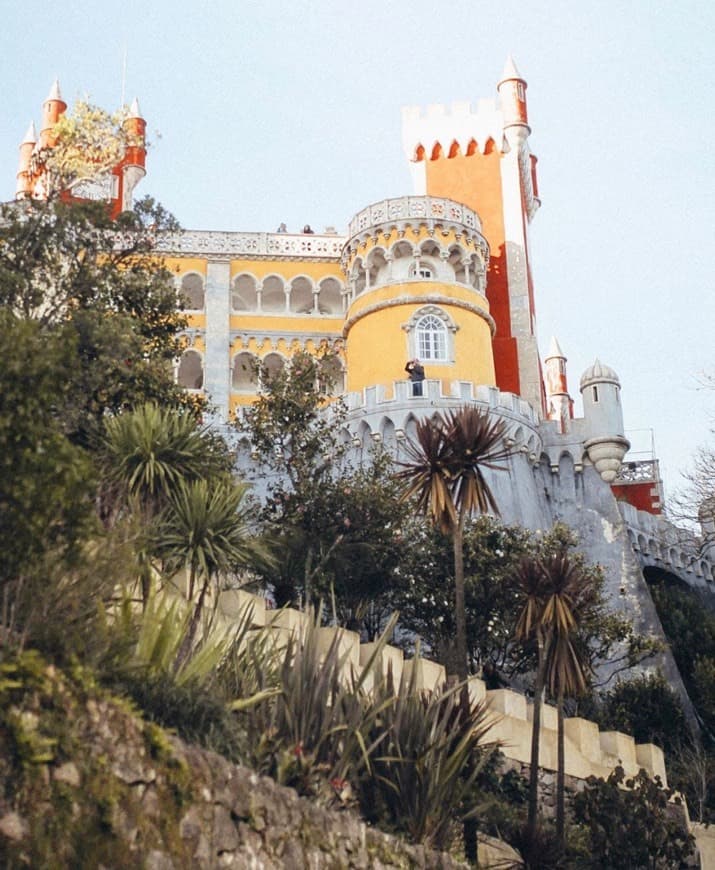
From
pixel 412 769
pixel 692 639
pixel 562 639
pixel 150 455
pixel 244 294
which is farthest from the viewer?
pixel 244 294

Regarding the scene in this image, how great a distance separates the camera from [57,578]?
34.9 ft

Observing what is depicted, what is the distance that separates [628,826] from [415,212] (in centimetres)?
2703

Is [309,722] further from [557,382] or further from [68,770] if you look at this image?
[557,382]

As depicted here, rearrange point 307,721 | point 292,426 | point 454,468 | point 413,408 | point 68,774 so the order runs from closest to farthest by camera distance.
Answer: point 68,774, point 307,721, point 454,468, point 292,426, point 413,408

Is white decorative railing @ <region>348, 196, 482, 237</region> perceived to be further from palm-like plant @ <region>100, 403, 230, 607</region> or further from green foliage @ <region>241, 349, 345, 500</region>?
palm-like plant @ <region>100, 403, 230, 607</region>

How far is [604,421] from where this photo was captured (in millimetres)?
41312

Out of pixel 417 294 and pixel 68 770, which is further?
pixel 417 294

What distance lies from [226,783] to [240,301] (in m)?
38.2

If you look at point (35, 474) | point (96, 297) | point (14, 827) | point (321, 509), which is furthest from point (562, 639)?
point (14, 827)

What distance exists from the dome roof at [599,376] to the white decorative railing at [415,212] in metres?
6.64

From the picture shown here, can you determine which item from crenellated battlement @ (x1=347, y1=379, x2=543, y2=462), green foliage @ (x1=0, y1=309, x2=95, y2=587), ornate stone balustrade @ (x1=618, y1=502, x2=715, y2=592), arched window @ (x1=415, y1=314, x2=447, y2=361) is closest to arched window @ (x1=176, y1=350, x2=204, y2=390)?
crenellated battlement @ (x1=347, y1=379, x2=543, y2=462)

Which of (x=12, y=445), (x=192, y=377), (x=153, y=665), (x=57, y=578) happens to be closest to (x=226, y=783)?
(x=153, y=665)

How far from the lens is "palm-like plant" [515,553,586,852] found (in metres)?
20.0

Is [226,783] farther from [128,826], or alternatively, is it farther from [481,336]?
[481,336]
